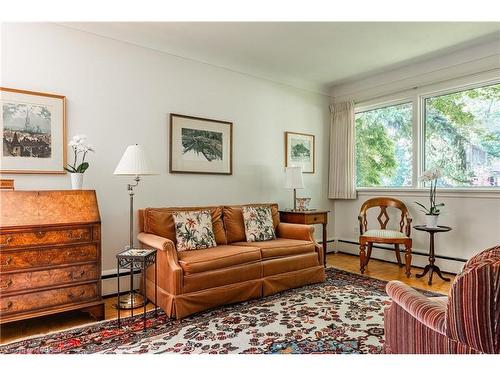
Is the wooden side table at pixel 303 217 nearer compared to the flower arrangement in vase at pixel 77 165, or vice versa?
the flower arrangement in vase at pixel 77 165

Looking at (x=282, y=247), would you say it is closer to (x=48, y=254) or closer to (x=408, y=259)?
(x=408, y=259)

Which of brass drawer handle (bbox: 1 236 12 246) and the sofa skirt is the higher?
brass drawer handle (bbox: 1 236 12 246)

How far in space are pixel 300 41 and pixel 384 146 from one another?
6.95 feet

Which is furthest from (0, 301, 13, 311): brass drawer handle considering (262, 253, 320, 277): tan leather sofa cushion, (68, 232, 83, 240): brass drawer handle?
(262, 253, 320, 277): tan leather sofa cushion

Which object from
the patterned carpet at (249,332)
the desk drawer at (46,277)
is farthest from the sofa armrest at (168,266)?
the desk drawer at (46,277)

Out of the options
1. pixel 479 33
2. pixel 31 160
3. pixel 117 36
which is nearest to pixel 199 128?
pixel 117 36

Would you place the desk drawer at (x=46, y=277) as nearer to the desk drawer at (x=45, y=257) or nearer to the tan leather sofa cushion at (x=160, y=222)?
the desk drawer at (x=45, y=257)

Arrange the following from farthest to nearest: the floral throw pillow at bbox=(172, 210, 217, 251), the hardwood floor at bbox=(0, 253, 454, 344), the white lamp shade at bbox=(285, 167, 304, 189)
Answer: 1. the white lamp shade at bbox=(285, 167, 304, 189)
2. the floral throw pillow at bbox=(172, 210, 217, 251)
3. the hardwood floor at bbox=(0, 253, 454, 344)

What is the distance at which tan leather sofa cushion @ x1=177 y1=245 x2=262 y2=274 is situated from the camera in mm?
2744

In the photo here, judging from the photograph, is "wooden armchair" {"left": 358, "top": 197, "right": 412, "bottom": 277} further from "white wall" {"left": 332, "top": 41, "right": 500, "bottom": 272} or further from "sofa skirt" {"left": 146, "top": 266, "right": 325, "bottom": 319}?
"sofa skirt" {"left": 146, "top": 266, "right": 325, "bottom": 319}

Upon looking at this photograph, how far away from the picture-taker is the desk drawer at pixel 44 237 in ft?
7.43

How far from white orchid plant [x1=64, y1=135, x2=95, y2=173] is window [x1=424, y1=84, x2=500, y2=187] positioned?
3.99 metres

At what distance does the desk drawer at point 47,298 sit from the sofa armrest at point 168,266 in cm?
52

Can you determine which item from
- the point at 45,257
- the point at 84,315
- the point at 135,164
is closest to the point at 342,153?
the point at 135,164
